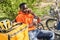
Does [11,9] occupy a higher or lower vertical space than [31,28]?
higher

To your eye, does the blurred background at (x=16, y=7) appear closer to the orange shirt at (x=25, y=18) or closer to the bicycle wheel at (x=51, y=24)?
the bicycle wheel at (x=51, y=24)

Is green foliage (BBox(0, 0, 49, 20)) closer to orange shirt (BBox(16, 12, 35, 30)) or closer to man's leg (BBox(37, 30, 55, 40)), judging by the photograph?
orange shirt (BBox(16, 12, 35, 30))

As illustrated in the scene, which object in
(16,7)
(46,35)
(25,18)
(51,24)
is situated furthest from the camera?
(16,7)

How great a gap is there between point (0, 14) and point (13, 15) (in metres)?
0.34

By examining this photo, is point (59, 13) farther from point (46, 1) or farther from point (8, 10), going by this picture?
point (8, 10)

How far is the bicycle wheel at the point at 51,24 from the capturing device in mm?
5262

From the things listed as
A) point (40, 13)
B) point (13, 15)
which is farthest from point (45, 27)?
point (13, 15)

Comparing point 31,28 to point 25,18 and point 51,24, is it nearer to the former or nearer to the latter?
point 25,18

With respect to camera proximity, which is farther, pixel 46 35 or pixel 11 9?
pixel 11 9

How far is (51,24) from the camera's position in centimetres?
542

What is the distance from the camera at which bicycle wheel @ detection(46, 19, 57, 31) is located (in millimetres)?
5262

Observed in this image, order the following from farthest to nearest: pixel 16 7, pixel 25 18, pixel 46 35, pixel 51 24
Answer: pixel 16 7 → pixel 51 24 → pixel 25 18 → pixel 46 35

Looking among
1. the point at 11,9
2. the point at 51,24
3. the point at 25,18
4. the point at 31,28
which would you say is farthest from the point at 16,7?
the point at 31,28

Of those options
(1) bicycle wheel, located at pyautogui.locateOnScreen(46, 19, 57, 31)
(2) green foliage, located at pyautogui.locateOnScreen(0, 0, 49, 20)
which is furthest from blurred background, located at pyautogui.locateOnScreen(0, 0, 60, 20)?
(1) bicycle wheel, located at pyautogui.locateOnScreen(46, 19, 57, 31)
